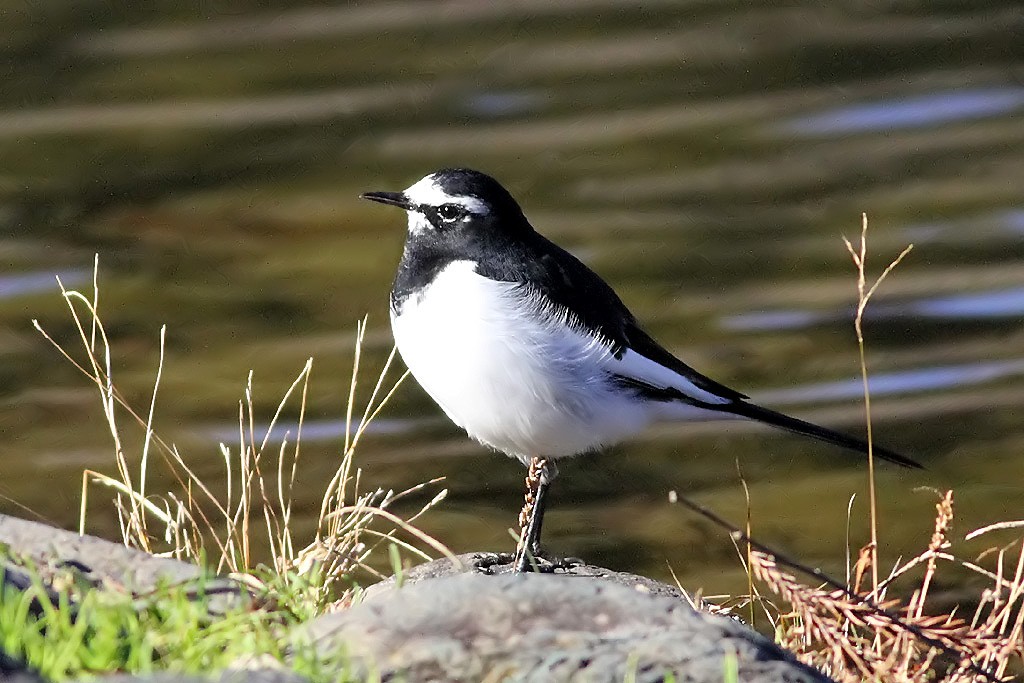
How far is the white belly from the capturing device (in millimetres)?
6008

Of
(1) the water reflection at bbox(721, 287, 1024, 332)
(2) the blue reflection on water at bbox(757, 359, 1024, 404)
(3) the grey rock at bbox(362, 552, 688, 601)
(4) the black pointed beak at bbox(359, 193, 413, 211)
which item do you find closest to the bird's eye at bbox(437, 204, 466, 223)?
(4) the black pointed beak at bbox(359, 193, 413, 211)

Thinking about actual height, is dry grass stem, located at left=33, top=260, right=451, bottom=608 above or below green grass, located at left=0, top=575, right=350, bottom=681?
below

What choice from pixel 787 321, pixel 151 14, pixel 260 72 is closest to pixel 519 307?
pixel 787 321

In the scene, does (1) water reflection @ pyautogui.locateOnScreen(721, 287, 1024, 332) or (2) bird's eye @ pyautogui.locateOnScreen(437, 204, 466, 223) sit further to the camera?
(1) water reflection @ pyautogui.locateOnScreen(721, 287, 1024, 332)

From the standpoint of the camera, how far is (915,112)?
1395 centimetres

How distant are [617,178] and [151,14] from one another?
5.22 metres

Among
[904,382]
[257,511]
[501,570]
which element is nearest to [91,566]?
[501,570]

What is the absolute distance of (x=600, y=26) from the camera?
610 inches

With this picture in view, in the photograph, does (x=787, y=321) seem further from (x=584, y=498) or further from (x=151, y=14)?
(x=151, y=14)

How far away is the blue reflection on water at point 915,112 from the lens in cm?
1370

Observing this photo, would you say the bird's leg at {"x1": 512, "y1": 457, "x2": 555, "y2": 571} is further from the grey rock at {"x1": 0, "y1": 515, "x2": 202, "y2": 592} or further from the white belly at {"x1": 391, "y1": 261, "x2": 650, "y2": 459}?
the grey rock at {"x1": 0, "y1": 515, "x2": 202, "y2": 592}

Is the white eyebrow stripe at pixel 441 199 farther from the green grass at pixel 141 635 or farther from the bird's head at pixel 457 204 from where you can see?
the green grass at pixel 141 635

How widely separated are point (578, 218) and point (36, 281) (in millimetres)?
3902

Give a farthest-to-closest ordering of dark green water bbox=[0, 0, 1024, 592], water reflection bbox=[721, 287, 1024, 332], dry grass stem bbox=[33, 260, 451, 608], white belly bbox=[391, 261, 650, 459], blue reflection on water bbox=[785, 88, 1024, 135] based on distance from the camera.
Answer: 1. blue reflection on water bbox=[785, 88, 1024, 135]
2. water reflection bbox=[721, 287, 1024, 332]
3. dark green water bbox=[0, 0, 1024, 592]
4. white belly bbox=[391, 261, 650, 459]
5. dry grass stem bbox=[33, 260, 451, 608]
